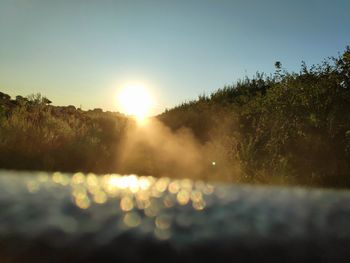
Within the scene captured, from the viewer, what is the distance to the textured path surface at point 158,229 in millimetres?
6793

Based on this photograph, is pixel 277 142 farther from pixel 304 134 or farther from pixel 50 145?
pixel 50 145

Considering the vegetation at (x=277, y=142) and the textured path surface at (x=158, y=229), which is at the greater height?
the vegetation at (x=277, y=142)

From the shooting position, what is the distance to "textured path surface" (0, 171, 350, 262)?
6.79 metres

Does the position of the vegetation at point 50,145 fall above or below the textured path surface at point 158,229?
above

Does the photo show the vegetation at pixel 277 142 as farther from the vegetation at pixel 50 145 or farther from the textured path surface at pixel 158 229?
the textured path surface at pixel 158 229

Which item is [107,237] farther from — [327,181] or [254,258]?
[327,181]

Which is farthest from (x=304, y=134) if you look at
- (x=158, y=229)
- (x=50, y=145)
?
(x=158, y=229)

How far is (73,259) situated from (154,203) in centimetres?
573

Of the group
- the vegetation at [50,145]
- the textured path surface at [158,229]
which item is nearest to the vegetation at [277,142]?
the vegetation at [50,145]

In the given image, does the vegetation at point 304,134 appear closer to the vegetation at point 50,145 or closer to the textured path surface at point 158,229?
the vegetation at point 50,145

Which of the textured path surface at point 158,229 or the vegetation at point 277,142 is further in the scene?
the vegetation at point 277,142

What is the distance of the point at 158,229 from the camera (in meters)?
8.43

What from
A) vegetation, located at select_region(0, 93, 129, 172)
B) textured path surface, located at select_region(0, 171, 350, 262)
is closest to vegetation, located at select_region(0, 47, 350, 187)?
vegetation, located at select_region(0, 93, 129, 172)

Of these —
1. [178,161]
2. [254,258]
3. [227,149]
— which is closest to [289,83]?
[227,149]
